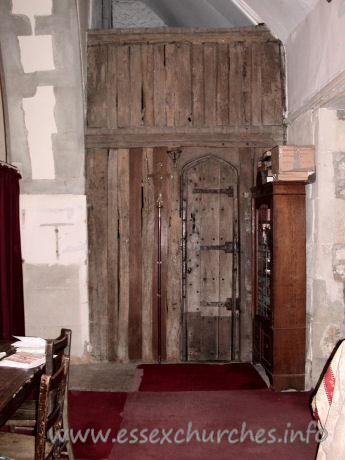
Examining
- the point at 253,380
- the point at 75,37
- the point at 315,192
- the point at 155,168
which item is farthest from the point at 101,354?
the point at 75,37

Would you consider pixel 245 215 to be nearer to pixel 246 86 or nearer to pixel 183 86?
pixel 246 86

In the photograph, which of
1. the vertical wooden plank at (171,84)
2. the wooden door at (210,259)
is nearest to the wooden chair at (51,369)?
the wooden door at (210,259)

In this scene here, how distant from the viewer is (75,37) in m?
4.15

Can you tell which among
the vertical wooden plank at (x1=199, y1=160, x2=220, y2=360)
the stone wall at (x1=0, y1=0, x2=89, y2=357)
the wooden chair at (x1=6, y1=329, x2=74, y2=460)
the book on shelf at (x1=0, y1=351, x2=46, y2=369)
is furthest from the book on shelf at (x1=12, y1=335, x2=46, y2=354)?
the vertical wooden plank at (x1=199, y1=160, x2=220, y2=360)

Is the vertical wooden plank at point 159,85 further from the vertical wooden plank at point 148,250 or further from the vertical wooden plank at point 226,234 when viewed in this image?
the vertical wooden plank at point 226,234

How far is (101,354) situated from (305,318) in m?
2.37

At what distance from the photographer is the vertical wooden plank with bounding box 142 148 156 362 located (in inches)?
175

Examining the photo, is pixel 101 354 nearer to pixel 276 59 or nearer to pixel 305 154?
pixel 305 154

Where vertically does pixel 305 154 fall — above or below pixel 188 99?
below

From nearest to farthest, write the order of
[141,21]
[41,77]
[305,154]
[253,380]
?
[305,154], [253,380], [41,77], [141,21]

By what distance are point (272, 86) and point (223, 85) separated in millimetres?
569

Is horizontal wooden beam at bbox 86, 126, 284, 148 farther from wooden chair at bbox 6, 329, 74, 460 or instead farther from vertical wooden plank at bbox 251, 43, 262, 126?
wooden chair at bbox 6, 329, 74, 460

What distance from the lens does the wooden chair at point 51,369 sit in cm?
194

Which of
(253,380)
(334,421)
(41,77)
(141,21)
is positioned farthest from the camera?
(141,21)
